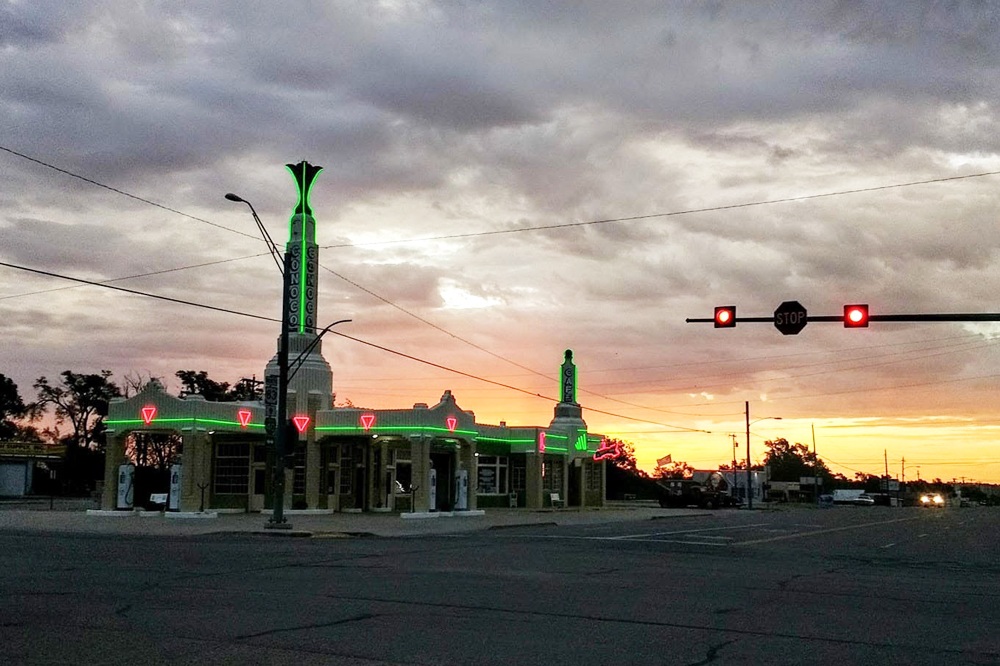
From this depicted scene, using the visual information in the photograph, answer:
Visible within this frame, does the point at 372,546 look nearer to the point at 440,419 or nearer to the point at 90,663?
the point at 90,663

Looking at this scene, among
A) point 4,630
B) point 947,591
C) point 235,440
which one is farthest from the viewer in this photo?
point 235,440

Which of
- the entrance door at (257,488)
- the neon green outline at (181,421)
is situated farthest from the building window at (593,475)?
the neon green outline at (181,421)

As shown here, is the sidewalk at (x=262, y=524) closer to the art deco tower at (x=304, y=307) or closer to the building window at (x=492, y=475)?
the art deco tower at (x=304, y=307)

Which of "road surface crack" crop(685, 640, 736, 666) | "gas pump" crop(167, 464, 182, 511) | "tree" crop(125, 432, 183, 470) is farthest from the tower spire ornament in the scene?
"tree" crop(125, 432, 183, 470)

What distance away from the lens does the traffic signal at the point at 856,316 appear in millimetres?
22625

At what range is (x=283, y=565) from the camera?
18.8 m

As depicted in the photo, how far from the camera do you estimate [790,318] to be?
23.4m

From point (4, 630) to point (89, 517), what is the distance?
33.0 m

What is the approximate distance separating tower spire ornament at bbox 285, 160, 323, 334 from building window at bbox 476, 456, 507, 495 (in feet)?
49.7

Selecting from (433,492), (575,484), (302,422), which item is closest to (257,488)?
(302,422)

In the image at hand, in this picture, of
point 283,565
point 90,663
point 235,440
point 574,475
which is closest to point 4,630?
point 90,663

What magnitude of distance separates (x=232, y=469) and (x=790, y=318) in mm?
32596

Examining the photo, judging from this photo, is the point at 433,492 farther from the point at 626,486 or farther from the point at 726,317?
the point at 626,486

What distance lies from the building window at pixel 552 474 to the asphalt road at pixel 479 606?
3714 centimetres
